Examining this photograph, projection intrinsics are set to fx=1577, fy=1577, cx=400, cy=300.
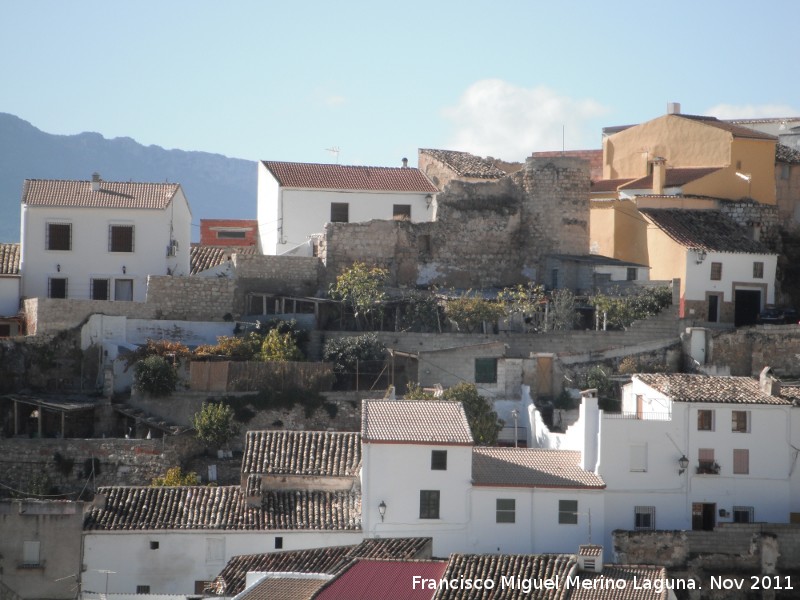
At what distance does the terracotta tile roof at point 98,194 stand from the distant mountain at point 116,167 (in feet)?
217

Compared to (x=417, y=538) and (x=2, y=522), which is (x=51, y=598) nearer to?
(x=2, y=522)

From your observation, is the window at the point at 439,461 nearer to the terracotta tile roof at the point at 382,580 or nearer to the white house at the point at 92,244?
the terracotta tile roof at the point at 382,580

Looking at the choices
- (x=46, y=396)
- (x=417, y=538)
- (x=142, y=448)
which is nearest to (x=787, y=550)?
(x=417, y=538)

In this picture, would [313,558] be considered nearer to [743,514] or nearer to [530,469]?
[530,469]

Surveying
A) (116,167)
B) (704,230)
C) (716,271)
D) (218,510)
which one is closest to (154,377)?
A: (218,510)

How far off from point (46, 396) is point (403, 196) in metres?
15.3

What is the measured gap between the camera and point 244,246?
57.9 metres

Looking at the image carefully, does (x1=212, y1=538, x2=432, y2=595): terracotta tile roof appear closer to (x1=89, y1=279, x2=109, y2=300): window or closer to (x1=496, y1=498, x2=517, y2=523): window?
(x1=496, y1=498, x2=517, y2=523): window

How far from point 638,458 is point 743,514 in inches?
120

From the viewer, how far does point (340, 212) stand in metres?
52.6

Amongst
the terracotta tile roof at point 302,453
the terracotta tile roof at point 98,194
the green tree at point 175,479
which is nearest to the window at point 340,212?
the terracotta tile roof at point 98,194

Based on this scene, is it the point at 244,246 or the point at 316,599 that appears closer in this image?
the point at 316,599

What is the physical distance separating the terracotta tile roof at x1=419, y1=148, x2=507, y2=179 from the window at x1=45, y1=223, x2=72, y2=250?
14206mm

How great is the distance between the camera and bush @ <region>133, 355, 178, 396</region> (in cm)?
4247
